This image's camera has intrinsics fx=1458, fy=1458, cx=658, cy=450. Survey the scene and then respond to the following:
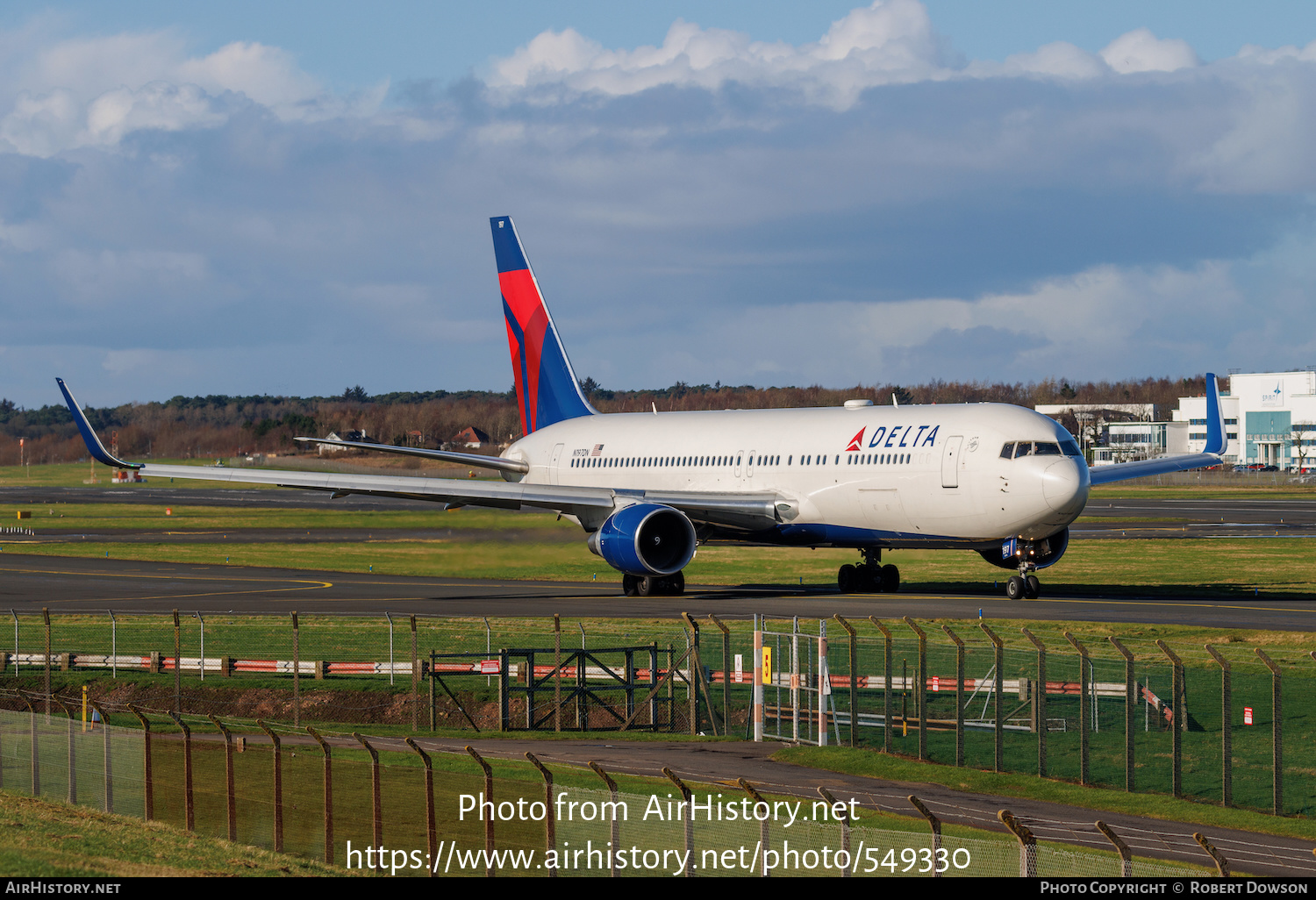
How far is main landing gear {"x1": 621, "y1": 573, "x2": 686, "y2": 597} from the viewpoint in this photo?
4503cm

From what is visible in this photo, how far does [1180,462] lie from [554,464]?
22245 millimetres

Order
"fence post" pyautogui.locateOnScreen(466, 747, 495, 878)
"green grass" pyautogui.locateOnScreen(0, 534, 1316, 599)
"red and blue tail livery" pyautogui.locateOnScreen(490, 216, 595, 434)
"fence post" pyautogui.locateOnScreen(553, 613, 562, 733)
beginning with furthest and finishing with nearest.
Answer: "red and blue tail livery" pyautogui.locateOnScreen(490, 216, 595, 434), "green grass" pyautogui.locateOnScreen(0, 534, 1316, 599), "fence post" pyautogui.locateOnScreen(553, 613, 562, 733), "fence post" pyautogui.locateOnScreen(466, 747, 495, 878)

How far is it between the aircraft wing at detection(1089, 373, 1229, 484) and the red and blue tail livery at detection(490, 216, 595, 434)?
20876 mm

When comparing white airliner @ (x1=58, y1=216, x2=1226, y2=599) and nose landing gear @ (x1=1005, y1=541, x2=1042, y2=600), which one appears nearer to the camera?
white airliner @ (x1=58, y1=216, x2=1226, y2=599)

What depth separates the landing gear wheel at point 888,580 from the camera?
44.9 meters

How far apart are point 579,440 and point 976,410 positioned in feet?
59.6

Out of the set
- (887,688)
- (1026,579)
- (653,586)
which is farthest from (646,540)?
(887,688)

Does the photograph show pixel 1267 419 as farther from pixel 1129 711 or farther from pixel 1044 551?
pixel 1129 711

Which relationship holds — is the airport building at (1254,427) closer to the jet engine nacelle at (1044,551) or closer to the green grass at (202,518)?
the green grass at (202,518)

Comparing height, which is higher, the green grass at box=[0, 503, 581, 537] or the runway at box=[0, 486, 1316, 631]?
the runway at box=[0, 486, 1316, 631]

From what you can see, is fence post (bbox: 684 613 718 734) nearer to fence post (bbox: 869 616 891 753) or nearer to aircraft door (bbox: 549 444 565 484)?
fence post (bbox: 869 616 891 753)

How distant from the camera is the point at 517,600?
44.9 metres

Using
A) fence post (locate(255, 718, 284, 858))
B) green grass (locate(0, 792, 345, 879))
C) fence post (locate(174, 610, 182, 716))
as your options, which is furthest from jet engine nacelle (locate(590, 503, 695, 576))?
fence post (locate(255, 718, 284, 858))
